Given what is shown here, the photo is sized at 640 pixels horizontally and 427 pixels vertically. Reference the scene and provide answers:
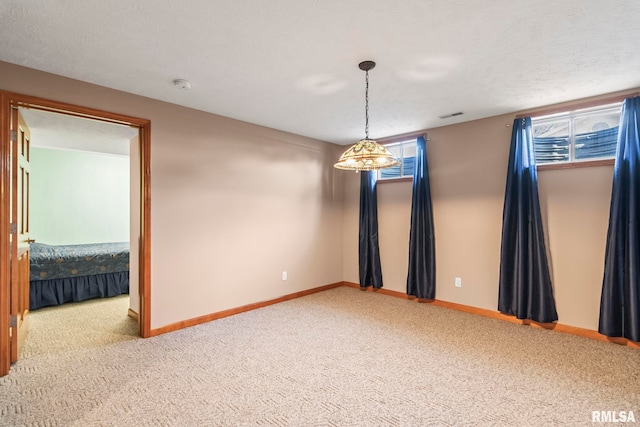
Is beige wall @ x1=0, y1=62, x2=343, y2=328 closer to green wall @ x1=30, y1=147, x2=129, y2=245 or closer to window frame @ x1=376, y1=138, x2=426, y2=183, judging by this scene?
window frame @ x1=376, y1=138, x2=426, y2=183

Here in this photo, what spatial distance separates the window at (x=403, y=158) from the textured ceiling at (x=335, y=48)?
133 cm

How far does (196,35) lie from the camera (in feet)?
6.84

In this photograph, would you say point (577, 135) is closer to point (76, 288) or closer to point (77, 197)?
point (76, 288)

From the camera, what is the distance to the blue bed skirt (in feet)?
13.7

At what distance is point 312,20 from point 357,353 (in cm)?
269

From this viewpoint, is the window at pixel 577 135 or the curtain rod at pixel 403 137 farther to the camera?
the curtain rod at pixel 403 137

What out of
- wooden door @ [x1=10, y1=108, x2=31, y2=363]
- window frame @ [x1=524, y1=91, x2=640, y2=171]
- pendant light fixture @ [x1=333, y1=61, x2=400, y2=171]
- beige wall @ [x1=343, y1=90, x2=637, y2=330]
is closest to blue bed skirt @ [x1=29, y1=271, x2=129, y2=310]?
wooden door @ [x1=10, y1=108, x2=31, y2=363]

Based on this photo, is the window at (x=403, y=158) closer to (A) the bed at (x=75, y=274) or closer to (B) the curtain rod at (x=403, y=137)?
(B) the curtain rod at (x=403, y=137)

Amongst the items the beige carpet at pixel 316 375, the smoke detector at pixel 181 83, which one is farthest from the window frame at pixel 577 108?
the smoke detector at pixel 181 83

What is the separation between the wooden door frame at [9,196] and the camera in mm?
2424

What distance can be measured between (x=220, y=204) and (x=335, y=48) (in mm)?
2357

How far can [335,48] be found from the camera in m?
2.24

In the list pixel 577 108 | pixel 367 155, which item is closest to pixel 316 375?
pixel 367 155

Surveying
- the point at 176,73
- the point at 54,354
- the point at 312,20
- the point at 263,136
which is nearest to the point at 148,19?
the point at 176,73
